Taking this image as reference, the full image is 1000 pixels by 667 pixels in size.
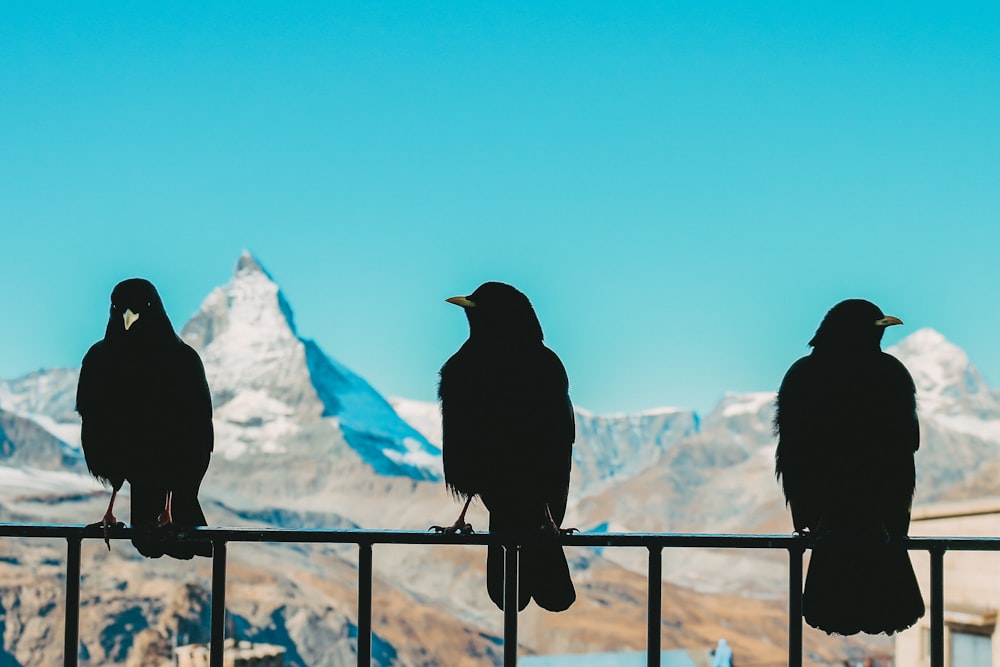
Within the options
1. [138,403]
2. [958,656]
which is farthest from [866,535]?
[958,656]

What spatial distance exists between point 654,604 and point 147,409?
6.04ft

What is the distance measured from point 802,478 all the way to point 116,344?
2.18 meters

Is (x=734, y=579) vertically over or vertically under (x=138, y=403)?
under

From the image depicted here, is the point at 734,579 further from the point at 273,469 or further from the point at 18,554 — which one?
the point at 18,554

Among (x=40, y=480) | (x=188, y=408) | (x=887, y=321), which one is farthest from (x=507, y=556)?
(x=40, y=480)

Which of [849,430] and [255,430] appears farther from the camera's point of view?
[255,430]

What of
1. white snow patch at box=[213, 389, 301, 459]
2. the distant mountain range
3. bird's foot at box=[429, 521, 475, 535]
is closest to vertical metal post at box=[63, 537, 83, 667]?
bird's foot at box=[429, 521, 475, 535]

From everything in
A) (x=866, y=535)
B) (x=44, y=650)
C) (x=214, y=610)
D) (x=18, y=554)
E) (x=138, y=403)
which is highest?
(x=138, y=403)

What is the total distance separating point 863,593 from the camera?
230 cm

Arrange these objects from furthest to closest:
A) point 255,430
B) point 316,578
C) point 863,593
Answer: point 255,430, point 316,578, point 863,593

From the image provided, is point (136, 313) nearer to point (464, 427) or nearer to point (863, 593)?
point (464, 427)

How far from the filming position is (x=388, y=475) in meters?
187

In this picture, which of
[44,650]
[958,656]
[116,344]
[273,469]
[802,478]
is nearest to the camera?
[802,478]

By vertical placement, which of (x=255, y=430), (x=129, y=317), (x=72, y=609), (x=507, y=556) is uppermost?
(x=255, y=430)
